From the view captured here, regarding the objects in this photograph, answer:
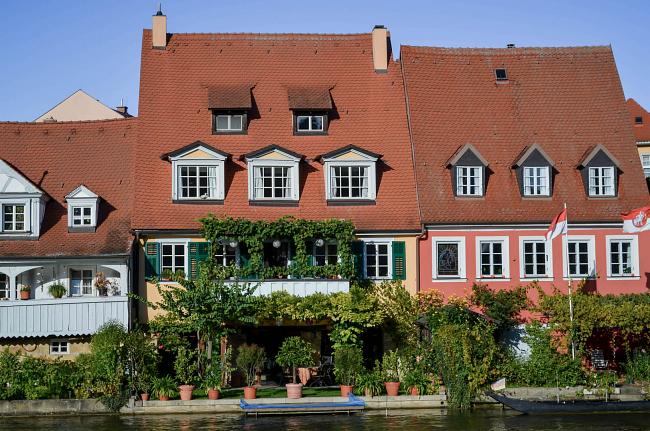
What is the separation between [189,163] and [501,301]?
1318 centimetres

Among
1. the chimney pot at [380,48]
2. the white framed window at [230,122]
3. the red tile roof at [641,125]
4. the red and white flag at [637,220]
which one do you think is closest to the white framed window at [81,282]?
the white framed window at [230,122]

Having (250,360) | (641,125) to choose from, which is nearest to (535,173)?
(250,360)

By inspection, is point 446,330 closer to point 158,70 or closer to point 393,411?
point 393,411

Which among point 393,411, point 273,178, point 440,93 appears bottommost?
point 393,411

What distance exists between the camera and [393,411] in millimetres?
35719

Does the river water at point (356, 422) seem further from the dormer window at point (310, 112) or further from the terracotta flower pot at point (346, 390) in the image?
the dormer window at point (310, 112)

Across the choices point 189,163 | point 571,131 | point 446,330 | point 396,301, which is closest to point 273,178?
point 189,163

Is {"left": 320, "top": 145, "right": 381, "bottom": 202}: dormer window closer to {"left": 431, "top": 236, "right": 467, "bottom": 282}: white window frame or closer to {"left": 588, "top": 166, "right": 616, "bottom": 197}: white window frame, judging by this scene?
{"left": 431, "top": 236, "right": 467, "bottom": 282}: white window frame

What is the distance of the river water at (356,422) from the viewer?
32.1 m

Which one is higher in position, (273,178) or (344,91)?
(344,91)

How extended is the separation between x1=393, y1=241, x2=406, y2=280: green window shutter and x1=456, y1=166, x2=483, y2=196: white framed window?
12.0ft

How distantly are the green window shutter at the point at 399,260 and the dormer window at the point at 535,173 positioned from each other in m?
5.70

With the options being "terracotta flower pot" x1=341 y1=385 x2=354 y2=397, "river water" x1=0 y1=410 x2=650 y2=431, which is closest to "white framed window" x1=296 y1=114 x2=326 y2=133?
"terracotta flower pot" x1=341 y1=385 x2=354 y2=397

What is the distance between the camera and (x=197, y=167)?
42156 mm
